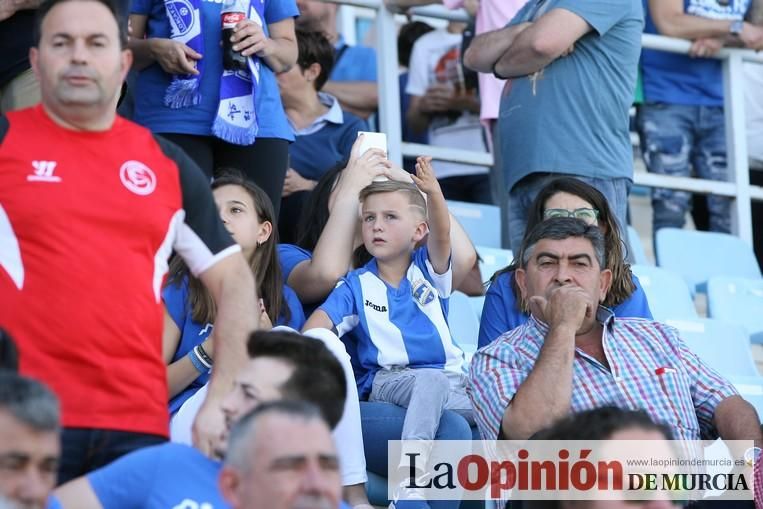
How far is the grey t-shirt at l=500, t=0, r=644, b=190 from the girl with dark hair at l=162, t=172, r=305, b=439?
134 centimetres

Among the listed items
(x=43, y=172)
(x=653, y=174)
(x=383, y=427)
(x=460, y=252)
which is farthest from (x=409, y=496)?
(x=653, y=174)

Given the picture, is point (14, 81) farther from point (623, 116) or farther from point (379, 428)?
point (623, 116)

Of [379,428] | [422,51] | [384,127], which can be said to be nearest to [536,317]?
[379,428]

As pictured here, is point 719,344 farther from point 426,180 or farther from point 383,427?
point 383,427

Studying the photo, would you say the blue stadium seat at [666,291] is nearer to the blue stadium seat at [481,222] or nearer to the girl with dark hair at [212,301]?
the blue stadium seat at [481,222]

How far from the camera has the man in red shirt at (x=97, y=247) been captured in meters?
3.28

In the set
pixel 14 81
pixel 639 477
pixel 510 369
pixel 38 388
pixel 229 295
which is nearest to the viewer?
pixel 38 388

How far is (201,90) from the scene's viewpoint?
5.01m

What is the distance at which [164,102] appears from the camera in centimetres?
500

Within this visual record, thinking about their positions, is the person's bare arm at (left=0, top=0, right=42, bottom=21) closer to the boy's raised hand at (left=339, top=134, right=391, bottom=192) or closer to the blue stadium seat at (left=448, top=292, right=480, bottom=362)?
the boy's raised hand at (left=339, top=134, right=391, bottom=192)

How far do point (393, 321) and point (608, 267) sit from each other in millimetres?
761

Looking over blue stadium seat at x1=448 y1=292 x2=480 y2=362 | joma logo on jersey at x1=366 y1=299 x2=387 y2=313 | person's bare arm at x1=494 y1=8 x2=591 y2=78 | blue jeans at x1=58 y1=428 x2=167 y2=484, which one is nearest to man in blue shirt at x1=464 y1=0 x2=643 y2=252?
person's bare arm at x1=494 y1=8 x2=591 y2=78

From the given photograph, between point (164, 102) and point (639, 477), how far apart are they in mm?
2373

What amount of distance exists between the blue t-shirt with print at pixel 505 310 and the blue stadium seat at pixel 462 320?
0.65 meters
